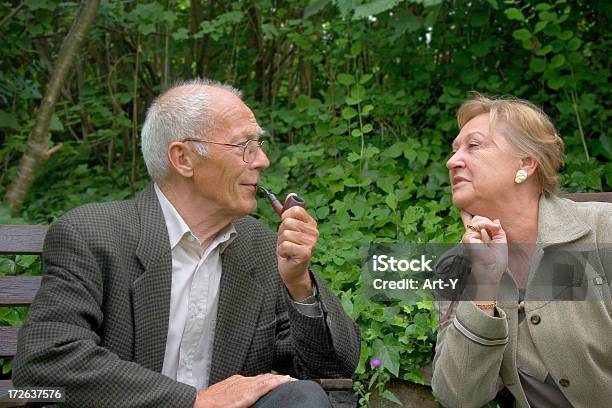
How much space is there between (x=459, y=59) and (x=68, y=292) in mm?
3641

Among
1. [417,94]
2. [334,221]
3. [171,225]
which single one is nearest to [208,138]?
[171,225]

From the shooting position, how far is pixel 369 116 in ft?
18.0

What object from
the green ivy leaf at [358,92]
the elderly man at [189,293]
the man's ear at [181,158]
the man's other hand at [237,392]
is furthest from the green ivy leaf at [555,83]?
the man's other hand at [237,392]

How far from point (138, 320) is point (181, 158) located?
559 mm

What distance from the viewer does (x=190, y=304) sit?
247 centimetres

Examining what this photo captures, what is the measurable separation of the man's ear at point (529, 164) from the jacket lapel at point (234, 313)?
0.92 meters

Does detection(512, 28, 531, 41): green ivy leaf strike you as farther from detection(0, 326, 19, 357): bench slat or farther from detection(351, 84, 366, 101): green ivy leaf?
detection(0, 326, 19, 357): bench slat

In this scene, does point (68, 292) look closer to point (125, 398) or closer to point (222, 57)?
point (125, 398)

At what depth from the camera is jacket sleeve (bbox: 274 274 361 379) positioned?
7.93ft

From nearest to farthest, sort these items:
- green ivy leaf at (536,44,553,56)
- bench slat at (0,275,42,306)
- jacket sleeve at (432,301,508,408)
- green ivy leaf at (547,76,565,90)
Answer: jacket sleeve at (432,301,508,408) → bench slat at (0,275,42,306) → green ivy leaf at (536,44,553,56) → green ivy leaf at (547,76,565,90)

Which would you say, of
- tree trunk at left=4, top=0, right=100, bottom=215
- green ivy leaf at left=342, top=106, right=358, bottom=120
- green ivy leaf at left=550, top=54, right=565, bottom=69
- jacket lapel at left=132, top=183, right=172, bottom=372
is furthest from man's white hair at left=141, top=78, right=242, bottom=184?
green ivy leaf at left=550, top=54, right=565, bottom=69

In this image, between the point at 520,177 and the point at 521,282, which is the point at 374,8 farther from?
the point at 521,282

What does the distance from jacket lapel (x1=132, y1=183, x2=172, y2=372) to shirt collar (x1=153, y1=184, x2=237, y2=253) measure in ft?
0.17

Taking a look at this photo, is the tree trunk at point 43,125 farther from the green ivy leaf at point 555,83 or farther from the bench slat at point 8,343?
the green ivy leaf at point 555,83
